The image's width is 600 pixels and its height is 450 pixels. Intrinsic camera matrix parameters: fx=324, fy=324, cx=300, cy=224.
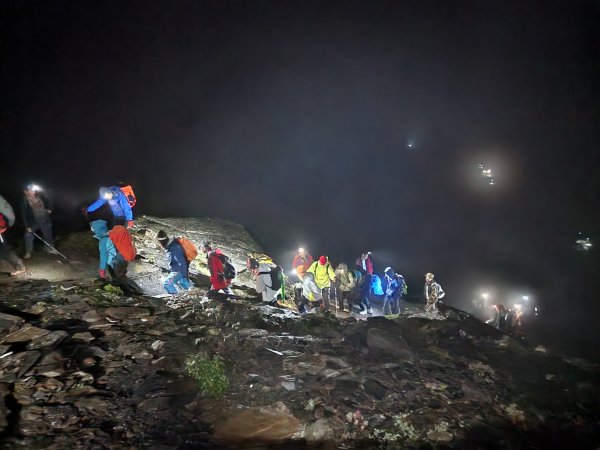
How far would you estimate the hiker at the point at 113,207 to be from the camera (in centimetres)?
921

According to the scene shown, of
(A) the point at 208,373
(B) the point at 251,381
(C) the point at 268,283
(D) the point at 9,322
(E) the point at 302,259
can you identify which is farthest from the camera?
(E) the point at 302,259

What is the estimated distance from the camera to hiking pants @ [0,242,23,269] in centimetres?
916

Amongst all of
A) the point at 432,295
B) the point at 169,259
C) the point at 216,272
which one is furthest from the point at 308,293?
the point at 432,295

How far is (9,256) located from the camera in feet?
31.2

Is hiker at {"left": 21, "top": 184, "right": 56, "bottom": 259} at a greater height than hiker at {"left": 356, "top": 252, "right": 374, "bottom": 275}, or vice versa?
hiker at {"left": 21, "top": 184, "right": 56, "bottom": 259}

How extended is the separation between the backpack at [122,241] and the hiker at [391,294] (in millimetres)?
10310

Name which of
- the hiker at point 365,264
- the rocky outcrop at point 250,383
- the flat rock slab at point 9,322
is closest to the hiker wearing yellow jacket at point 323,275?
the rocky outcrop at point 250,383

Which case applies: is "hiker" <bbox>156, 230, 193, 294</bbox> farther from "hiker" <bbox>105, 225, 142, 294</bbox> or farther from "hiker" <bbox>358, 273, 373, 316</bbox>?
"hiker" <bbox>358, 273, 373, 316</bbox>

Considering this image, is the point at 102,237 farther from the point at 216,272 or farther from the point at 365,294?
the point at 365,294

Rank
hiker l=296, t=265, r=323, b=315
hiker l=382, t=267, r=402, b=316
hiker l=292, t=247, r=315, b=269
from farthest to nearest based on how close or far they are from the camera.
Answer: hiker l=382, t=267, r=402, b=316, hiker l=292, t=247, r=315, b=269, hiker l=296, t=265, r=323, b=315

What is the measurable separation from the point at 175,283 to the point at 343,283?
21.2 feet

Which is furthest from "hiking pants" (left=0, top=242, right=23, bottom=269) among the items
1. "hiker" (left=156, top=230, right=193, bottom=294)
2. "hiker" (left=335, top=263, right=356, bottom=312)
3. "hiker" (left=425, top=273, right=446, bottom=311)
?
"hiker" (left=425, top=273, right=446, bottom=311)

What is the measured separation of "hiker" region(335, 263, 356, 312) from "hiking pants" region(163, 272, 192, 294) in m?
5.94

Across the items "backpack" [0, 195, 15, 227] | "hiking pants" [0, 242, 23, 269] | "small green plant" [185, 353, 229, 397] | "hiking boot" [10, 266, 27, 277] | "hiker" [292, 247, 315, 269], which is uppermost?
"backpack" [0, 195, 15, 227]
